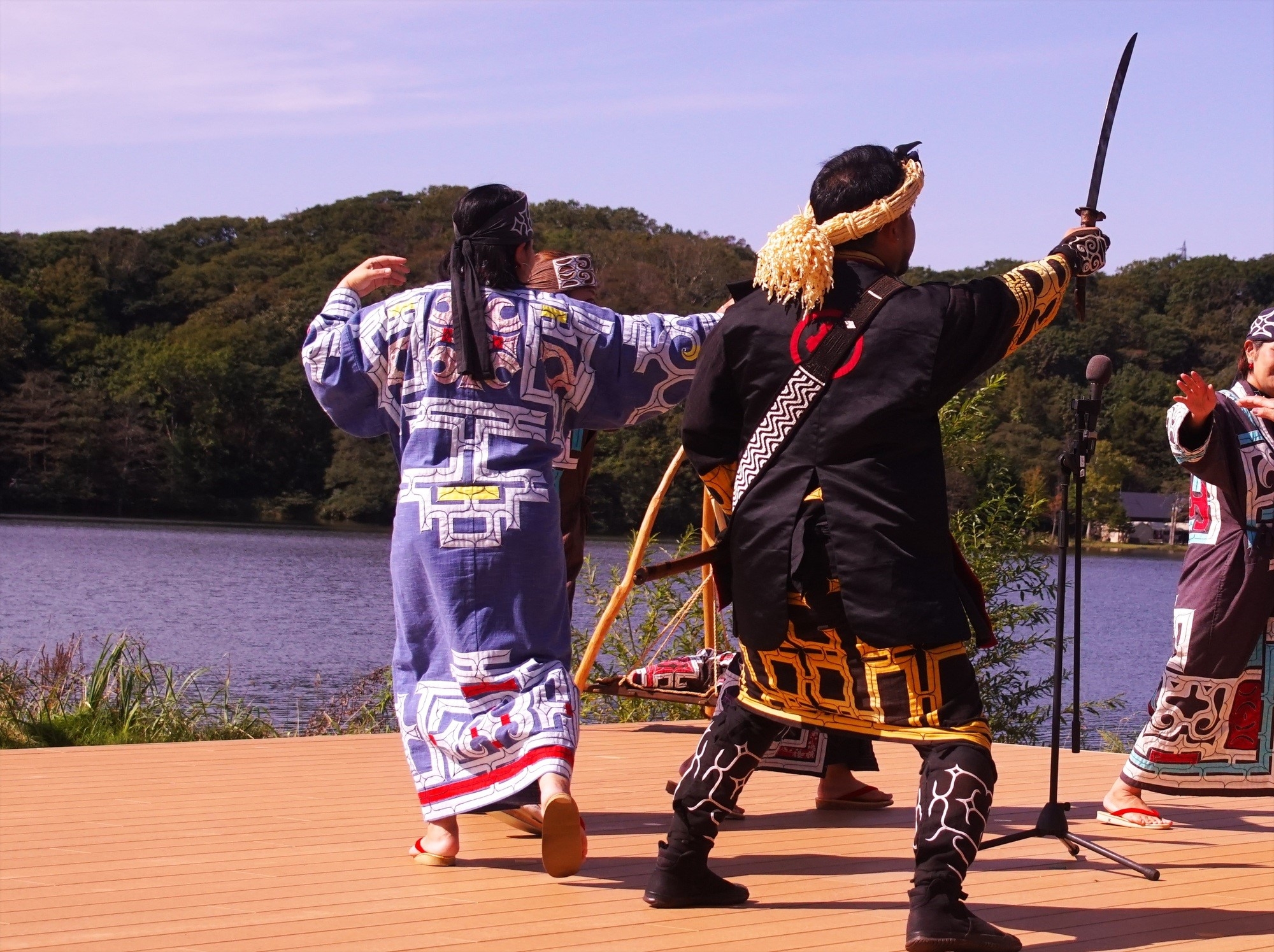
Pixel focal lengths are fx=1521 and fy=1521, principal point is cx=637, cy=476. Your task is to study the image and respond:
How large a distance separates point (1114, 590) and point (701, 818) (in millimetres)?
26937

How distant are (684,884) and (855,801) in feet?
4.59

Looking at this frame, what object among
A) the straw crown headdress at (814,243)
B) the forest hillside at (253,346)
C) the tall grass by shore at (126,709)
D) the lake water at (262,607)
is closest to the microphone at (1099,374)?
the straw crown headdress at (814,243)

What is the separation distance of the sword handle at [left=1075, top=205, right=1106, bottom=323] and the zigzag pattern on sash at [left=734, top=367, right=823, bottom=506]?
731 millimetres

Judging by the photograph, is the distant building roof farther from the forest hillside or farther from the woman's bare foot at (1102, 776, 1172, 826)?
the woman's bare foot at (1102, 776, 1172, 826)

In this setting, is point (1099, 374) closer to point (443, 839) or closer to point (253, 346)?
point (443, 839)

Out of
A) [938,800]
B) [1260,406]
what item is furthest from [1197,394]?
[938,800]

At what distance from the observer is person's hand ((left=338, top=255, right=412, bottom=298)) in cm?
385

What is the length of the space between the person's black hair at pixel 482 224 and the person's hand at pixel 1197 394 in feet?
5.37

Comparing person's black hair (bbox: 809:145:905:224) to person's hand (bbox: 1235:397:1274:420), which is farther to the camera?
person's hand (bbox: 1235:397:1274:420)

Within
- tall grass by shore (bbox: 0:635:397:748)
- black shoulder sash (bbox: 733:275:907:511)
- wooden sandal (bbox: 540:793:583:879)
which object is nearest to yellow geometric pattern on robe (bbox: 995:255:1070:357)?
black shoulder sash (bbox: 733:275:907:511)

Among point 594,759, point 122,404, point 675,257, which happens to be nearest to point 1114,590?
point 675,257

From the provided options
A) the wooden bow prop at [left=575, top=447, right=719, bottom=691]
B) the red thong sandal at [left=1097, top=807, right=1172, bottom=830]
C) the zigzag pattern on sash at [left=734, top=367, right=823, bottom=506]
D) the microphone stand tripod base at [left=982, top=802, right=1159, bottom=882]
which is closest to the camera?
the zigzag pattern on sash at [left=734, top=367, right=823, bottom=506]

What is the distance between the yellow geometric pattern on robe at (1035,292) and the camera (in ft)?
9.87

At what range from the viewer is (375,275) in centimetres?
388
